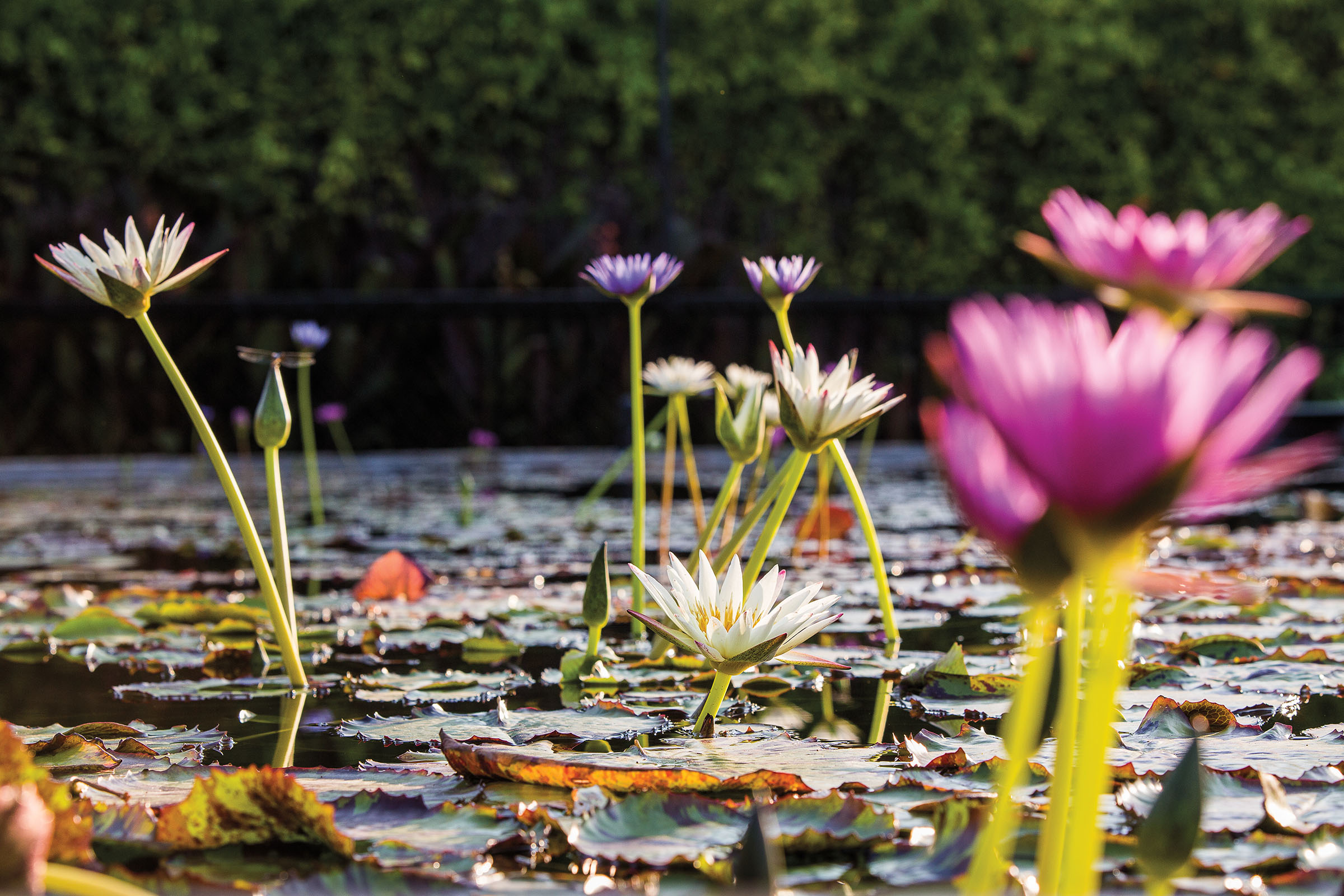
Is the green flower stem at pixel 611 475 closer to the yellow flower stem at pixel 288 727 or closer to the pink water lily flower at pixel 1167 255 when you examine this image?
the yellow flower stem at pixel 288 727

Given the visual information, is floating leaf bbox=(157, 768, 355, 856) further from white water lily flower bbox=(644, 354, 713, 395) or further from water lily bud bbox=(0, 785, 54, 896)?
white water lily flower bbox=(644, 354, 713, 395)

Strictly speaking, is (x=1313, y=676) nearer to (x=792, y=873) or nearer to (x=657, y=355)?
(x=792, y=873)

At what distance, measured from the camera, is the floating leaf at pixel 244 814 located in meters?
0.69

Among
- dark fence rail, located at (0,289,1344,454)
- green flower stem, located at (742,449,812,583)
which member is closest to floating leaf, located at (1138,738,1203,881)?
green flower stem, located at (742,449,812,583)

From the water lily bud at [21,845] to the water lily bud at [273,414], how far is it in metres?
0.67

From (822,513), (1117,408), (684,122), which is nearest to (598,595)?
(1117,408)

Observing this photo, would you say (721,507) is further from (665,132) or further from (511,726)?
(665,132)

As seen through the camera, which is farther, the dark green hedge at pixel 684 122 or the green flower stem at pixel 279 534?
the dark green hedge at pixel 684 122

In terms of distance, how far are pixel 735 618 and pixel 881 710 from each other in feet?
0.92

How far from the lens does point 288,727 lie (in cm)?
103

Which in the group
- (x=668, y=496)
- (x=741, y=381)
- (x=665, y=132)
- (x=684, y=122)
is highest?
(x=684, y=122)

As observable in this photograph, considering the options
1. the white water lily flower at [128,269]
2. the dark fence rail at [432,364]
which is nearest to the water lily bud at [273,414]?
the white water lily flower at [128,269]

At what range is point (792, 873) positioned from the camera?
0.68 metres

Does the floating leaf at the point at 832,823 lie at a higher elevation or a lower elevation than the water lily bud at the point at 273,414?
lower
